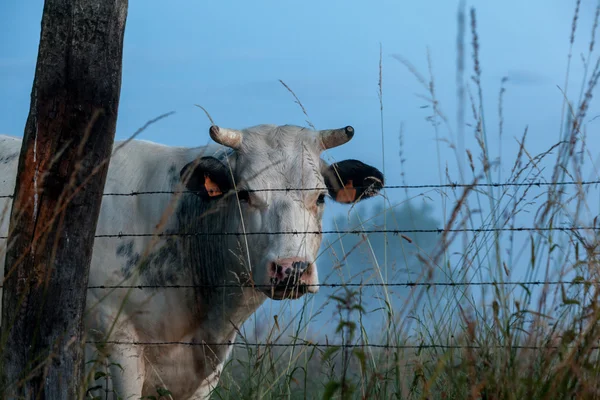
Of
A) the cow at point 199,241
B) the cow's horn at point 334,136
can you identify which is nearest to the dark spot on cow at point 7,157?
the cow at point 199,241

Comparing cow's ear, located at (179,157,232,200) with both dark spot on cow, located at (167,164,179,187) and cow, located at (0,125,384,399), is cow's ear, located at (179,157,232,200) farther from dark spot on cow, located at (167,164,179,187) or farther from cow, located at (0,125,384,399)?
dark spot on cow, located at (167,164,179,187)

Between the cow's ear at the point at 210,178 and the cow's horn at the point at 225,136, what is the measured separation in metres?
0.27

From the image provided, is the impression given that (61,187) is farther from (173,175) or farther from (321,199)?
(321,199)

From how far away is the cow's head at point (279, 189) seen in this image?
16.6 ft

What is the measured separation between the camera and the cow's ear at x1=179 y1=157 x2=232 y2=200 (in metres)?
5.55

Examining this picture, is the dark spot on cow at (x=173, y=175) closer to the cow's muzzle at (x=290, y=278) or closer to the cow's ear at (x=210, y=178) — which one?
the cow's ear at (x=210, y=178)

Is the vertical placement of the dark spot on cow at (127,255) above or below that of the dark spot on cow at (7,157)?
below

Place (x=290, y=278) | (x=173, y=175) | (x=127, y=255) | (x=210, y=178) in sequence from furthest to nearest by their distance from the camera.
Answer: (x=173, y=175) → (x=127, y=255) → (x=210, y=178) → (x=290, y=278)

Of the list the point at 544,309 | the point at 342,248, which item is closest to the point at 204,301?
the point at 342,248

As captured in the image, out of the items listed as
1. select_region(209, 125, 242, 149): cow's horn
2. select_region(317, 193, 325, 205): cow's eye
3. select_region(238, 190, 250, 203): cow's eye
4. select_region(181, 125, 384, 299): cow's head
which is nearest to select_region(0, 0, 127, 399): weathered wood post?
select_region(181, 125, 384, 299): cow's head

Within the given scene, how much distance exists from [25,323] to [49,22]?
150cm

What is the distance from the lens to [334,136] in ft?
20.4

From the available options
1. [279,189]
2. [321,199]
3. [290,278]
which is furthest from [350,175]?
[290,278]

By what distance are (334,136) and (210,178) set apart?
3.84 feet
